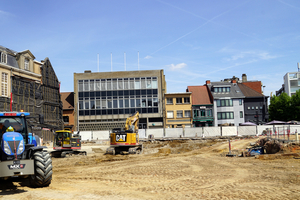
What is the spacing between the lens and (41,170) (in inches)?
395

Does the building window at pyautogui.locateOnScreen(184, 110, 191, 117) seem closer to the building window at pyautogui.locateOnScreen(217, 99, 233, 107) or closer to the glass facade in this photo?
the glass facade

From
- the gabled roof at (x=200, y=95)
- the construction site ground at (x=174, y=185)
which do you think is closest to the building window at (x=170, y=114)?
the gabled roof at (x=200, y=95)

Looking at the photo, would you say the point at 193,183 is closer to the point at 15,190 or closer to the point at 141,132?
the point at 15,190

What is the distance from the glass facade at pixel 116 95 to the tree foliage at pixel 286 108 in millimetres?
28997

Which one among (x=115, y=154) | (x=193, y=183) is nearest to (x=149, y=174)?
(x=193, y=183)

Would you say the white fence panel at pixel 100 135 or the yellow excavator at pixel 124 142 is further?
the white fence panel at pixel 100 135

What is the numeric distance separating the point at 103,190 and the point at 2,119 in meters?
4.57

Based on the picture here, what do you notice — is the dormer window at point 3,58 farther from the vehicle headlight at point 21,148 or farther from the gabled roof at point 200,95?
the gabled roof at point 200,95

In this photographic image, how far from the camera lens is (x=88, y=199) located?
9023 mm

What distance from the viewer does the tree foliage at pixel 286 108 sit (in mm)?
63562

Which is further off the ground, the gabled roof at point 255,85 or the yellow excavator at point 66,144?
the gabled roof at point 255,85

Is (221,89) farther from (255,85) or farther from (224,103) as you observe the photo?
(255,85)

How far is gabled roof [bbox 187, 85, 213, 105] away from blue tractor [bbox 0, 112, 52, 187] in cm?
5385

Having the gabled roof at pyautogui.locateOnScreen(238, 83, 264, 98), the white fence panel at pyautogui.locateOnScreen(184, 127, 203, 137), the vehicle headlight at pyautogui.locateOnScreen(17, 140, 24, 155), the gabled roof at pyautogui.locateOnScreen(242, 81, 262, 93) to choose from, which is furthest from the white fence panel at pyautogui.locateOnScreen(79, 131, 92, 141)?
the vehicle headlight at pyautogui.locateOnScreen(17, 140, 24, 155)
